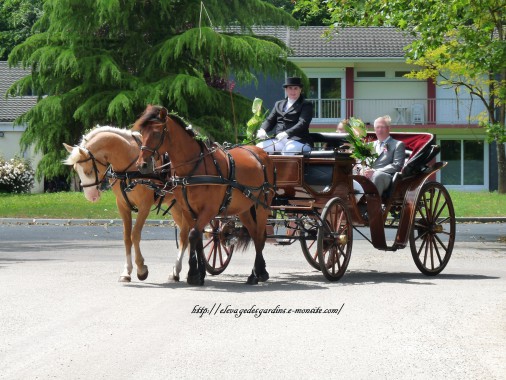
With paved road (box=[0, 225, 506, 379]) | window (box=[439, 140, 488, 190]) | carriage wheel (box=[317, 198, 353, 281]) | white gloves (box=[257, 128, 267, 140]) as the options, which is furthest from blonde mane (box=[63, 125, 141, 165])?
window (box=[439, 140, 488, 190])

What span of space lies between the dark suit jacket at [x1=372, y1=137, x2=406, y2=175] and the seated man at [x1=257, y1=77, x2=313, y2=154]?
106 centimetres

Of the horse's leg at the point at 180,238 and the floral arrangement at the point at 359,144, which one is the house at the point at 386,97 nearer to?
the floral arrangement at the point at 359,144

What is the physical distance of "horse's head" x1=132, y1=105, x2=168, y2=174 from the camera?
13.1 m

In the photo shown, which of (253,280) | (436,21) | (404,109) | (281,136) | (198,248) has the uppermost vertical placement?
(436,21)

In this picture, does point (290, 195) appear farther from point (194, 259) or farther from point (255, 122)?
point (194, 259)

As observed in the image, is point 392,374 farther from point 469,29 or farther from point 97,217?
point 97,217

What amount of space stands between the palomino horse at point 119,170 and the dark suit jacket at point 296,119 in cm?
195

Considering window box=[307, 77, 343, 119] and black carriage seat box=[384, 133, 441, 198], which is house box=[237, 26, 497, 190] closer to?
window box=[307, 77, 343, 119]

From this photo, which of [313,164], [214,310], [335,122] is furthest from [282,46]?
[214,310]

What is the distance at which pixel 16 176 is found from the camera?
152ft

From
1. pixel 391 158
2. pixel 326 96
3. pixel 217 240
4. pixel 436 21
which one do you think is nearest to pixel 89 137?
pixel 217 240

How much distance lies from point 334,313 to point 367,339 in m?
1.55

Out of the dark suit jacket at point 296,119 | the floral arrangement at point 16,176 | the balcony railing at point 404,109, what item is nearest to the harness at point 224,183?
the dark suit jacket at point 296,119

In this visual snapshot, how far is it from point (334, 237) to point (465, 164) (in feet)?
133
